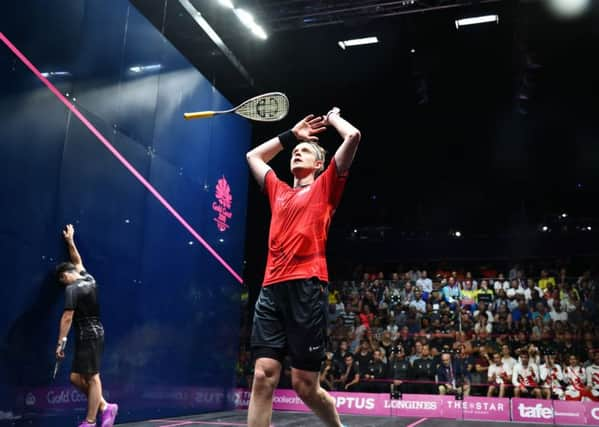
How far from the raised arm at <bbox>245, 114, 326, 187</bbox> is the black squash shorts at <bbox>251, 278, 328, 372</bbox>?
1.66ft

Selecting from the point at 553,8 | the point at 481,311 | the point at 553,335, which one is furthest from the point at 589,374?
the point at 553,8

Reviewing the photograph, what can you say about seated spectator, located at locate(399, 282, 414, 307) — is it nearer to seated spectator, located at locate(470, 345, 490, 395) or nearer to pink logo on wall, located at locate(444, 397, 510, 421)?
seated spectator, located at locate(470, 345, 490, 395)

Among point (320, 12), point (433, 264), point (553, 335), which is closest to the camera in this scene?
point (320, 12)

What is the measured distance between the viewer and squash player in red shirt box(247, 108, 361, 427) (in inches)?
73.1

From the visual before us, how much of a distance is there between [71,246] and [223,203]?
2547 mm

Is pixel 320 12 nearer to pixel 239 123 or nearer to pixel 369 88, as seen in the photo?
pixel 239 123

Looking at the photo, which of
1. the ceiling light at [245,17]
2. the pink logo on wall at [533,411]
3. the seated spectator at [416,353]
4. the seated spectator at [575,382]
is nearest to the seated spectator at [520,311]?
the seated spectator at [575,382]

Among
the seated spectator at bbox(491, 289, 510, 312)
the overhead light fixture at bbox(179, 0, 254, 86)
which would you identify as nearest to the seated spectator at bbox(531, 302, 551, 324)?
the seated spectator at bbox(491, 289, 510, 312)

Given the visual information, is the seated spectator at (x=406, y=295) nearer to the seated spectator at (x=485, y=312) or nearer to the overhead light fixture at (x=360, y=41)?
the seated spectator at (x=485, y=312)

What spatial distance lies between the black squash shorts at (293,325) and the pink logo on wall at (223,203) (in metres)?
3.96

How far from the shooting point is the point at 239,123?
21.4ft

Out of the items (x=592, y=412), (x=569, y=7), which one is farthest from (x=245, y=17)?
(x=592, y=412)

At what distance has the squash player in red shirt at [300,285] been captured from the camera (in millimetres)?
1857

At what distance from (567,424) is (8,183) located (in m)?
5.78
